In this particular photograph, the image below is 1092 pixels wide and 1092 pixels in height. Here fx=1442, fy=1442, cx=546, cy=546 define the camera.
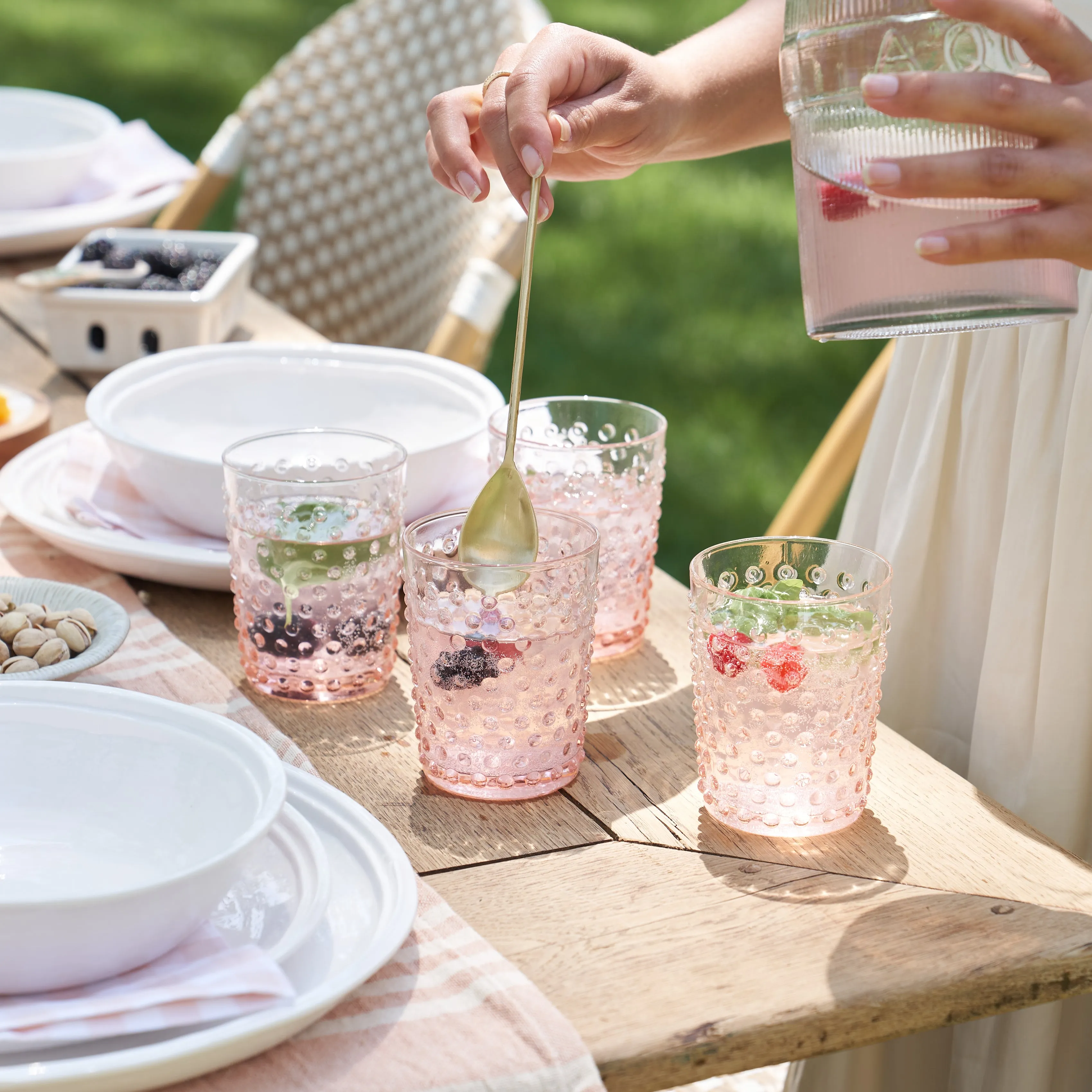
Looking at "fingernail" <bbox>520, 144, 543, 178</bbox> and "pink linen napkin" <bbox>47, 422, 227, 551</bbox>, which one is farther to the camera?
"pink linen napkin" <bbox>47, 422, 227, 551</bbox>

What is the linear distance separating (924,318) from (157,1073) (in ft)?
1.51

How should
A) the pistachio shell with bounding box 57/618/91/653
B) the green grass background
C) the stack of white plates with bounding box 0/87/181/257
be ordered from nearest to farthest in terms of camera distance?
the pistachio shell with bounding box 57/618/91/653 < the stack of white plates with bounding box 0/87/181/257 < the green grass background

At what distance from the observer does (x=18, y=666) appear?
0.81 meters

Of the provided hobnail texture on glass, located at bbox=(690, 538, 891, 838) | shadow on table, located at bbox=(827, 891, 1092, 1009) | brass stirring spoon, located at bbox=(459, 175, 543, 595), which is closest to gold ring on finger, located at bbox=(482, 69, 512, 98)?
brass stirring spoon, located at bbox=(459, 175, 543, 595)

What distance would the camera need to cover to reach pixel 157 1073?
1.78ft

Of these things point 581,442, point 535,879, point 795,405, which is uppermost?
point 581,442

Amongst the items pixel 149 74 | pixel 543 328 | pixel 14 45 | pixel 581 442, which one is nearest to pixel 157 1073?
pixel 581 442

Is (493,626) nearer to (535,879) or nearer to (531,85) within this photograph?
(535,879)

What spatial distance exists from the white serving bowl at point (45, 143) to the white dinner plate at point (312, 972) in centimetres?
124

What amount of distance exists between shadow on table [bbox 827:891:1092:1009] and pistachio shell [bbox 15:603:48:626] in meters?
0.50

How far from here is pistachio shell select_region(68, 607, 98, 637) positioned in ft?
2.84

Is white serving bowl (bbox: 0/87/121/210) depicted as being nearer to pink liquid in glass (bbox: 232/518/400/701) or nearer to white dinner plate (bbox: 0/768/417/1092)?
pink liquid in glass (bbox: 232/518/400/701)

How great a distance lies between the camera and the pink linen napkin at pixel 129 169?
71.2 inches

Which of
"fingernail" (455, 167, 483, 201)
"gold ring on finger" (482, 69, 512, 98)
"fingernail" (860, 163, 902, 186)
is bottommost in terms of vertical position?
"fingernail" (455, 167, 483, 201)
